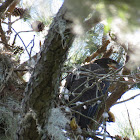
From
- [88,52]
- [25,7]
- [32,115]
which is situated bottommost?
[32,115]

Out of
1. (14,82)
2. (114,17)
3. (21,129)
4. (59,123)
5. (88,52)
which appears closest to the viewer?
(114,17)

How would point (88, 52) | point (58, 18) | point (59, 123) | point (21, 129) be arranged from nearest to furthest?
1. point (58, 18)
2. point (21, 129)
3. point (59, 123)
4. point (88, 52)

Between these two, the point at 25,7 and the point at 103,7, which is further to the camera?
the point at 25,7

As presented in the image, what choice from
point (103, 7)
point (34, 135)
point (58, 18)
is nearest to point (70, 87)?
point (34, 135)

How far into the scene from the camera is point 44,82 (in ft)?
4.35

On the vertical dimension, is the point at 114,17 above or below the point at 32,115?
above

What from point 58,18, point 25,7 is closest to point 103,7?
point 58,18

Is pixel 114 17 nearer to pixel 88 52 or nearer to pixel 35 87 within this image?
pixel 35 87

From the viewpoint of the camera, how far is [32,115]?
1307mm

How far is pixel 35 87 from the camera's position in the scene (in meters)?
1.33

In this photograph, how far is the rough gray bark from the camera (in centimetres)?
129

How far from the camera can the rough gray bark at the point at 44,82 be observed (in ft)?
4.24

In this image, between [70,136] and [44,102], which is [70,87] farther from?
[44,102]

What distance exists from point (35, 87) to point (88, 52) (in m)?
1.91
